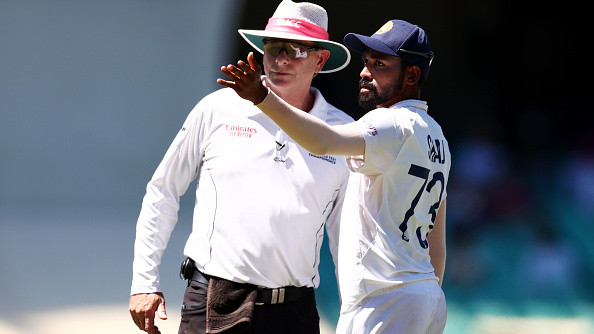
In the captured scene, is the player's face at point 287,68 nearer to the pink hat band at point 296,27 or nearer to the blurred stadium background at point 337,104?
the pink hat band at point 296,27

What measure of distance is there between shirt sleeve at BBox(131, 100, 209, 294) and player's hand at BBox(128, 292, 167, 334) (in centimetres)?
5

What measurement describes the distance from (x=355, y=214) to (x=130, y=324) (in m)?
2.41

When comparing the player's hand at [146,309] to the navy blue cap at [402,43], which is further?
the player's hand at [146,309]

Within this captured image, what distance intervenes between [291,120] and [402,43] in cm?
49

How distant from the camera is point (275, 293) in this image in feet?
8.65

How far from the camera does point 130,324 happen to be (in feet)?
14.5

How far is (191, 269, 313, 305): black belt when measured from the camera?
8.63 ft

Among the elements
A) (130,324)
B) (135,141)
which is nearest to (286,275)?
(130,324)

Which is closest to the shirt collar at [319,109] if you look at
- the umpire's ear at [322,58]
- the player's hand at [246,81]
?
the umpire's ear at [322,58]

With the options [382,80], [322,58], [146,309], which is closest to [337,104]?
[322,58]

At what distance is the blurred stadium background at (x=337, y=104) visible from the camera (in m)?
5.22

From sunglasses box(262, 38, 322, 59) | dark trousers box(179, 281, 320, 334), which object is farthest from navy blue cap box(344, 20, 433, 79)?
dark trousers box(179, 281, 320, 334)

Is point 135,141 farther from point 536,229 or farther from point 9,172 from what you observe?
point 536,229

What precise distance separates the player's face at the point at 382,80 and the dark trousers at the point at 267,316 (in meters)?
0.72
